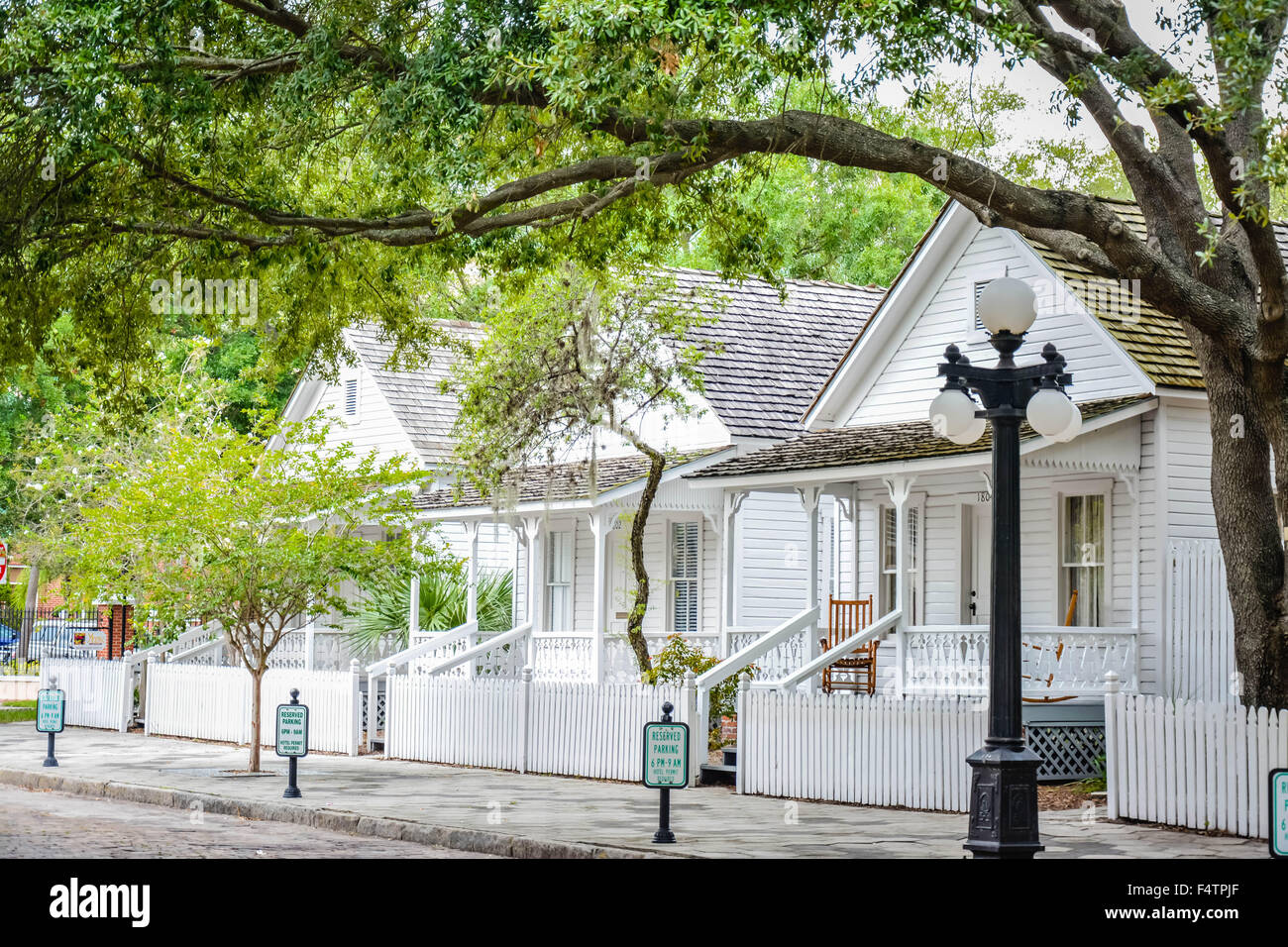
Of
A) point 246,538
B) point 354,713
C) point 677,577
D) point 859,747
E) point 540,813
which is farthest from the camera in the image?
point 677,577

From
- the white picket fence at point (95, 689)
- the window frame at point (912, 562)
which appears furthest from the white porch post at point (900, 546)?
the white picket fence at point (95, 689)

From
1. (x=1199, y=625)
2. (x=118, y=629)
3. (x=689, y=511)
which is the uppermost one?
(x=689, y=511)

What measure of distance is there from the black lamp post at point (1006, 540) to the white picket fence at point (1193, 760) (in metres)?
4.14

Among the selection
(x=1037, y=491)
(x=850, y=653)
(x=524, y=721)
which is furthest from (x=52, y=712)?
(x=1037, y=491)

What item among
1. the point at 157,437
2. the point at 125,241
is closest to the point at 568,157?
the point at 125,241

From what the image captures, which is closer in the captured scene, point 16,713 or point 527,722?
point 527,722

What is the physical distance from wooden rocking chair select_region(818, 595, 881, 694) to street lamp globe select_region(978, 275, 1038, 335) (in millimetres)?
10234

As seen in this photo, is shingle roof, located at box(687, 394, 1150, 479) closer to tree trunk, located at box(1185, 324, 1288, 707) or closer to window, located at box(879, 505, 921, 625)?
window, located at box(879, 505, 921, 625)

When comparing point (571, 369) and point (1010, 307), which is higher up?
point (571, 369)

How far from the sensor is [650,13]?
41.4 feet

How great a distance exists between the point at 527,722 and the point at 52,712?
20.3ft

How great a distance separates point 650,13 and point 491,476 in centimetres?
1210

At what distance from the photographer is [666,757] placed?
14328mm

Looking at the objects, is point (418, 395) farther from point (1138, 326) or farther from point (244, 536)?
point (1138, 326)
